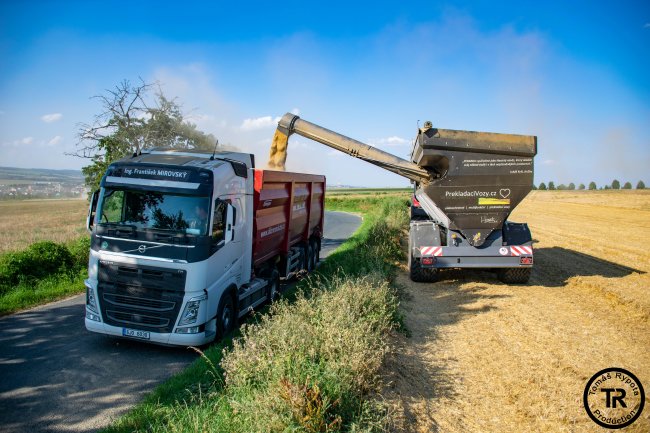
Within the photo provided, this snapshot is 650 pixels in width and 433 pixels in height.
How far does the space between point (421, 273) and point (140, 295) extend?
6.81 metres

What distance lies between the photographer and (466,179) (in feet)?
30.6

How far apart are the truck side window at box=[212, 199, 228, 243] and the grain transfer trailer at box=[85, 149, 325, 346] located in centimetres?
2

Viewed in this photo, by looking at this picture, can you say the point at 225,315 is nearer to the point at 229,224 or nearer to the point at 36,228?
the point at 229,224

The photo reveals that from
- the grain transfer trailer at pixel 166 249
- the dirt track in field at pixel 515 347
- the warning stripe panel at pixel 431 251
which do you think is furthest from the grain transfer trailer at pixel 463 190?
the grain transfer trailer at pixel 166 249

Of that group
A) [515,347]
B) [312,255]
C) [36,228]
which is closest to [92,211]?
[515,347]

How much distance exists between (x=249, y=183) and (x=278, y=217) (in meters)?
1.70

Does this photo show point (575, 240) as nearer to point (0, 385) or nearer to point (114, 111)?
point (114, 111)

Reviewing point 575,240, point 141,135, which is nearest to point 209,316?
point 141,135

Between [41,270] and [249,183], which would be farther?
[41,270]

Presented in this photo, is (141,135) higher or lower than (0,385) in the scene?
higher

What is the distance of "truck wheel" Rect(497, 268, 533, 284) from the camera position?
10.2 m

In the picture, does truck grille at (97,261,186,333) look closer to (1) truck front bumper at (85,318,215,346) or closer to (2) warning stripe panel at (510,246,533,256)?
(1) truck front bumper at (85,318,215,346)

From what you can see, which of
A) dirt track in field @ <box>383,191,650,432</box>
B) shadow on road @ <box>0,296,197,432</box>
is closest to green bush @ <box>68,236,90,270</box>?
shadow on road @ <box>0,296,197,432</box>

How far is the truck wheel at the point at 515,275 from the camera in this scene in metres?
10.2
